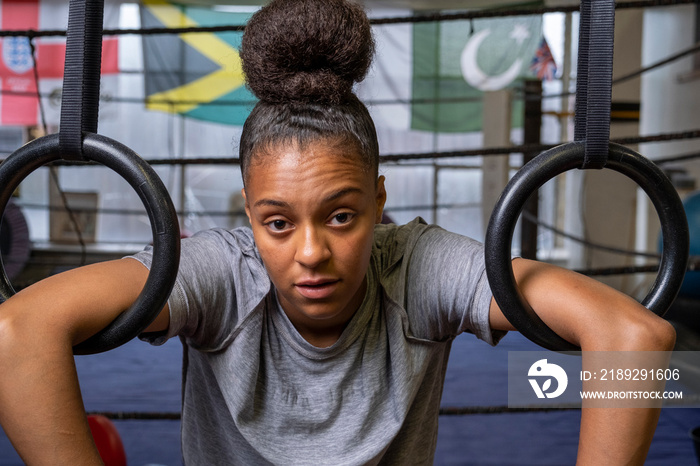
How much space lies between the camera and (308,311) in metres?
0.55

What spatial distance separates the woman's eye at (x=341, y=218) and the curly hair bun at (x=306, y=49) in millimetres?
102

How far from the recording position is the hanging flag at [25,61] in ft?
12.1

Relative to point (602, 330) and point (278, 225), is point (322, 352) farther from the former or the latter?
point (602, 330)

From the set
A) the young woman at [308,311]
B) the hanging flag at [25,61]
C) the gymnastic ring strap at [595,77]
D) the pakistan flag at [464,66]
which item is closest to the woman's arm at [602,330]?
the young woman at [308,311]

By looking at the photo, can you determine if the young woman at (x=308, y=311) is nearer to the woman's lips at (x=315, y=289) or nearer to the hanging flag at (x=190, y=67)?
the woman's lips at (x=315, y=289)

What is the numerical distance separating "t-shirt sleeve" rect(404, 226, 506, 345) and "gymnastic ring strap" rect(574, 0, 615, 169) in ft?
0.59

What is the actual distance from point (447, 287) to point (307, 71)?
24 centimetres

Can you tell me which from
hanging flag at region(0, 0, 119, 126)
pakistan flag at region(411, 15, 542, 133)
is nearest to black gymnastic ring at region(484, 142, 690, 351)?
pakistan flag at region(411, 15, 542, 133)

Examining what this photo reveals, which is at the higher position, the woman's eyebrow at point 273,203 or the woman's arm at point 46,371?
the woman's eyebrow at point 273,203

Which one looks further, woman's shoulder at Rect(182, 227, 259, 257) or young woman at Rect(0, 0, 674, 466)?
woman's shoulder at Rect(182, 227, 259, 257)

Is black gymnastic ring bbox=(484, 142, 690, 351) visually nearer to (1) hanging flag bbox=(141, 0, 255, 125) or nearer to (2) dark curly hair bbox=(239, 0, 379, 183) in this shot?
(2) dark curly hair bbox=(239, 0, 379, 183)

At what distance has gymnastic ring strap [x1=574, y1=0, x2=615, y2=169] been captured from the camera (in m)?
0.42

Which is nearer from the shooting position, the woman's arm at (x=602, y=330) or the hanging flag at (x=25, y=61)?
the woman's arm at (x=602, y=330)

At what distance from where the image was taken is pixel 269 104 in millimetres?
567
